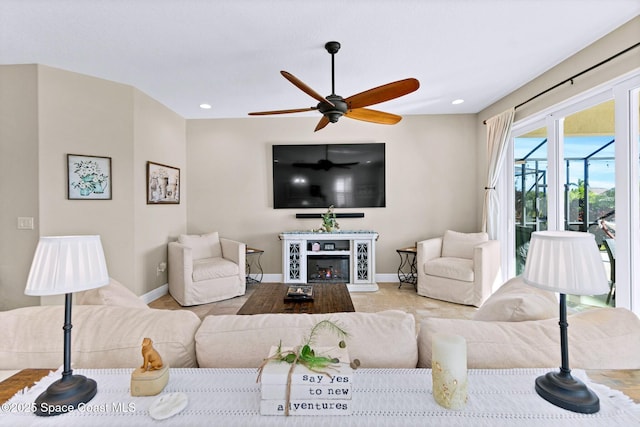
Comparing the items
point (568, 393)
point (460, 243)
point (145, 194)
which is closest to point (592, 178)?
point (460, 243)

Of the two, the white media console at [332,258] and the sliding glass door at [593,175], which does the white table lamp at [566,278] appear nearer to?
the sliding glass door at [593,175]

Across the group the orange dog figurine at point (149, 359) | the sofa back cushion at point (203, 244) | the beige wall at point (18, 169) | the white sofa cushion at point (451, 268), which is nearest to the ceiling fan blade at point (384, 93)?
the orange dog figurine at point (149, 359)

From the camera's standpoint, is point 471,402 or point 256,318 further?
point 256,318

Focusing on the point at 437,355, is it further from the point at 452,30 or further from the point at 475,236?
the point at 475,236

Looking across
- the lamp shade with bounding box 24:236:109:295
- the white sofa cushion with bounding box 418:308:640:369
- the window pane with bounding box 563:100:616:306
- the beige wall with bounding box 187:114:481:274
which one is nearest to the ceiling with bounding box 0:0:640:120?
the window pane with bounding box 563:100:616:306

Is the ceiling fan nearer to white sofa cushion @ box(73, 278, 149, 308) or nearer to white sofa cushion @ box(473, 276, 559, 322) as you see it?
white sofa cushion @ box(473, 276, 559, 322)

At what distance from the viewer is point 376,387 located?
87cm

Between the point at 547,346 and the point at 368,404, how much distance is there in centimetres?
68

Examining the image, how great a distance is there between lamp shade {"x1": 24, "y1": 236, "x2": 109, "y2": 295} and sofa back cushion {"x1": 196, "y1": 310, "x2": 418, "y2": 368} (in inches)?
16.0

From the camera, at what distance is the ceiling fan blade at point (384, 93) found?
6.62ft

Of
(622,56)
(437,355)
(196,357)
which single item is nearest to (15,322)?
(196,357)

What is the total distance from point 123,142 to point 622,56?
480 cm

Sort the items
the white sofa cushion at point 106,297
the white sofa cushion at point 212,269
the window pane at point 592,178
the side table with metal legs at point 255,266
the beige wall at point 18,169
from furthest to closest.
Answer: the side table with metal legs at point 255,266, the white sofa cushion at point 212,269, the beige wall at point 18,169, the window pane at point 592,178, the white sofa cushion at point 106,297

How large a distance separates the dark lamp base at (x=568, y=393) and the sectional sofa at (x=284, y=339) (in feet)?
0.48
